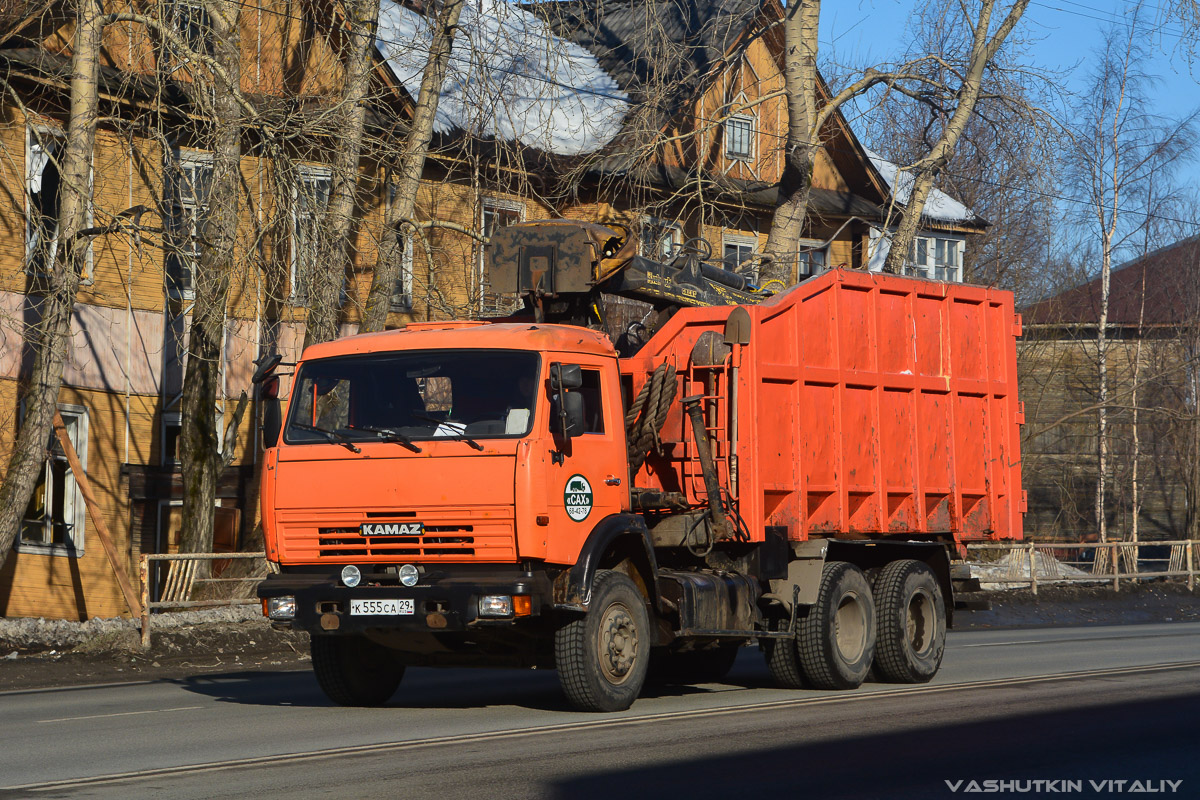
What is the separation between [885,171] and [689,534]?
2363cm

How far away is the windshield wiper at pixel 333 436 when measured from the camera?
10.4m

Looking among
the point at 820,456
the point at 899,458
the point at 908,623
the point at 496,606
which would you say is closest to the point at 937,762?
the point at 496,606

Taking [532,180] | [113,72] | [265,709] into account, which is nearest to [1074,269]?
[532,180]

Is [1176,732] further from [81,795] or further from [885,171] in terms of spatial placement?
[885,171]

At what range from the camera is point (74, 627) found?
17.2 meters

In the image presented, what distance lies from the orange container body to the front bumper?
2033 mm

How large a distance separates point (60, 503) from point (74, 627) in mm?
5052

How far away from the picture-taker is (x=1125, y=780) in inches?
308

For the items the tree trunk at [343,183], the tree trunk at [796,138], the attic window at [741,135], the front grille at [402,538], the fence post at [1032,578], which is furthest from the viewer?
the attic window at [741,135]

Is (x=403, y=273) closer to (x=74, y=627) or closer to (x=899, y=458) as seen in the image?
(x=74, y=627)

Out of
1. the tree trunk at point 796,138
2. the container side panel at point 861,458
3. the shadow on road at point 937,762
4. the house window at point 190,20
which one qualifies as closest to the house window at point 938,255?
the tree trunk at point 796,138

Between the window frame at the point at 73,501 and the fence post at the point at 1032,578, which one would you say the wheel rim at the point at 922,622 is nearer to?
the window frame at the point at 73,501

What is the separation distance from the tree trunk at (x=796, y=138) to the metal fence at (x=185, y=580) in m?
9.35

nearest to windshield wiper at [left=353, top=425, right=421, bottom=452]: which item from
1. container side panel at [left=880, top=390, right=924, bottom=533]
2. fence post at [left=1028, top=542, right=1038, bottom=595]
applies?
container side panel at [left=880, top=390, right=924, bottom=533]
